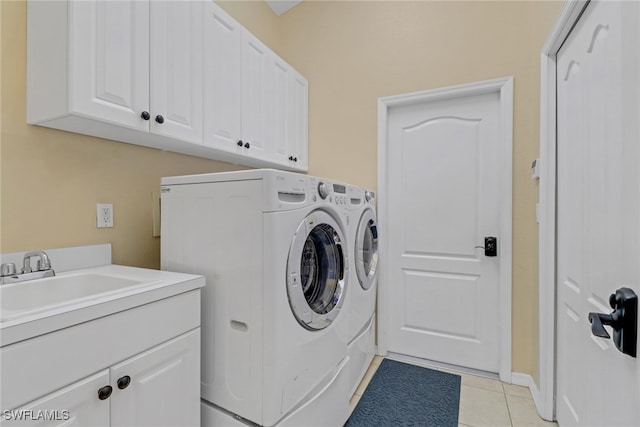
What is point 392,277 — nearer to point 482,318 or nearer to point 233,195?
point 482,318

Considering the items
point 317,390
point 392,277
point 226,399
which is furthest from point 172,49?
point 392,277

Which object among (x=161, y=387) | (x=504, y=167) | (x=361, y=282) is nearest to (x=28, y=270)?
(x=161, y=387)

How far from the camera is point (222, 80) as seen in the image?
179cm

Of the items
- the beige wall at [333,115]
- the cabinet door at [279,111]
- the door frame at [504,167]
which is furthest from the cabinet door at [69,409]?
the door frame at [504,167]

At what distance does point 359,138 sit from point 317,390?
1900 mm

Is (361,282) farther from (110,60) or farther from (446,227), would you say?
(110,60)

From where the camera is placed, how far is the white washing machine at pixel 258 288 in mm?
1162

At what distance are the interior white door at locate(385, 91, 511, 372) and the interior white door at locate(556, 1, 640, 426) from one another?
586 millimetres

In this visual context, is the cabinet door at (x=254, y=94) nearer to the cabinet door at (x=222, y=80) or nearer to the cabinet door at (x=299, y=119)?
the cabinet door at (x=222, y=80)

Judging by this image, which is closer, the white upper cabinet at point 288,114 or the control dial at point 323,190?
the control dial at point 323,190

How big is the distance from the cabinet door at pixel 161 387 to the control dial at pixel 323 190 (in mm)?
775

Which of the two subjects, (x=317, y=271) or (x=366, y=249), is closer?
(x=317, y=271)

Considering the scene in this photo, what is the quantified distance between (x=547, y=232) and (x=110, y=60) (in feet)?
7.39

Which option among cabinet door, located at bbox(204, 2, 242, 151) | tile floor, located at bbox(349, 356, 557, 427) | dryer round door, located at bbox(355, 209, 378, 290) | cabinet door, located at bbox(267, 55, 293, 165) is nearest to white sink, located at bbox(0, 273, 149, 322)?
cabinet door, located at bbox(204, 2, 242, 151)
